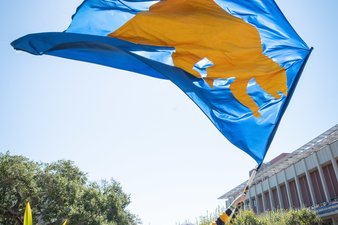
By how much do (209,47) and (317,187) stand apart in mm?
31113

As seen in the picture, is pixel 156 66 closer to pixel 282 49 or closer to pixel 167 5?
pixel 167 5

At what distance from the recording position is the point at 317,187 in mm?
32531

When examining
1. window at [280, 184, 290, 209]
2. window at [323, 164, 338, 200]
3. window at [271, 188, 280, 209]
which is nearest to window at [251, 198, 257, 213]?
window at [271, 188, 280, 209]

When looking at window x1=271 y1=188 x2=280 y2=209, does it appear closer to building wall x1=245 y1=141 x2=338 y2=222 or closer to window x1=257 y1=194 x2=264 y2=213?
building wall x1=245 y1=141 x2=338 y2=222

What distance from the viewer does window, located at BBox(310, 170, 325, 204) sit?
3192 cm

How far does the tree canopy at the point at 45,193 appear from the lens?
27889 mm

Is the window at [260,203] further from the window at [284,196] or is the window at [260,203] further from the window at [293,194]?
the window at [293,194]

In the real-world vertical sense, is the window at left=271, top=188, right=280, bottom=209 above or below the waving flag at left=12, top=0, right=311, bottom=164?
above

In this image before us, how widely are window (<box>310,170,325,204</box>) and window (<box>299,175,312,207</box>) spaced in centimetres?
123

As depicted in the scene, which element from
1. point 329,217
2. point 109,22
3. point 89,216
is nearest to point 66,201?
point 89,216

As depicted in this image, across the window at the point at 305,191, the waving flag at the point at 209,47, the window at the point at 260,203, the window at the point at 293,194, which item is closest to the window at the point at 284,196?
the window at the point at 293,194

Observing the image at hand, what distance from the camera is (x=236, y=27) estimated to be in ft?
19.4

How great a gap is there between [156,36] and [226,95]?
158cm

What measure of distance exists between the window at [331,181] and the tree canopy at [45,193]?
869 inches
